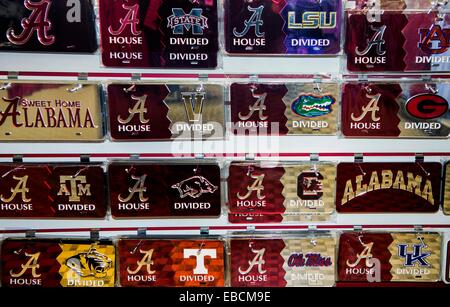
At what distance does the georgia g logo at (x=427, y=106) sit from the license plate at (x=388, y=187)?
11.6 inches

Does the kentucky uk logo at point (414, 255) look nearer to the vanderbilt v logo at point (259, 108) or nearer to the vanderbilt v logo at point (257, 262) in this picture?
the vanderbilt v logo at point (257, 262)

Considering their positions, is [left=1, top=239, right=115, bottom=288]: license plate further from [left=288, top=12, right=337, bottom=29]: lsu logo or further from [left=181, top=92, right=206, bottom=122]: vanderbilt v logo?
[left=288, top=12, right=337, bottom=29]: lsu logo

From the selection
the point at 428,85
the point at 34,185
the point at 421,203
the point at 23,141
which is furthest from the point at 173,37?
the point at 421,203

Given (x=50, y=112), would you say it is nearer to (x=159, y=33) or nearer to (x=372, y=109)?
(x=159, y=33)

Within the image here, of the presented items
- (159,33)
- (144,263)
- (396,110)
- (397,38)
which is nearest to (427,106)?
(396,110)

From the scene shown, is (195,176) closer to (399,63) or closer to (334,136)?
(334,136)

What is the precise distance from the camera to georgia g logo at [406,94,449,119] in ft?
6.86

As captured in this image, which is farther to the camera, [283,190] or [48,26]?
[283,190]

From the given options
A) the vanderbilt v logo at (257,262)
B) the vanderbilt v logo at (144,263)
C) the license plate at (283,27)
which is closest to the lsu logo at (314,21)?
the license plate at (283,27)

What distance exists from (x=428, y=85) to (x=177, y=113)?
4.79ft

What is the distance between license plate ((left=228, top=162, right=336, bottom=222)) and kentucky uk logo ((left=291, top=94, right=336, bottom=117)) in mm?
309

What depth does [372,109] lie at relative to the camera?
2.11 m

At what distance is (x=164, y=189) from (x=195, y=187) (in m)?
0.19

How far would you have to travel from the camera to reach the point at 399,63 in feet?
6.79
